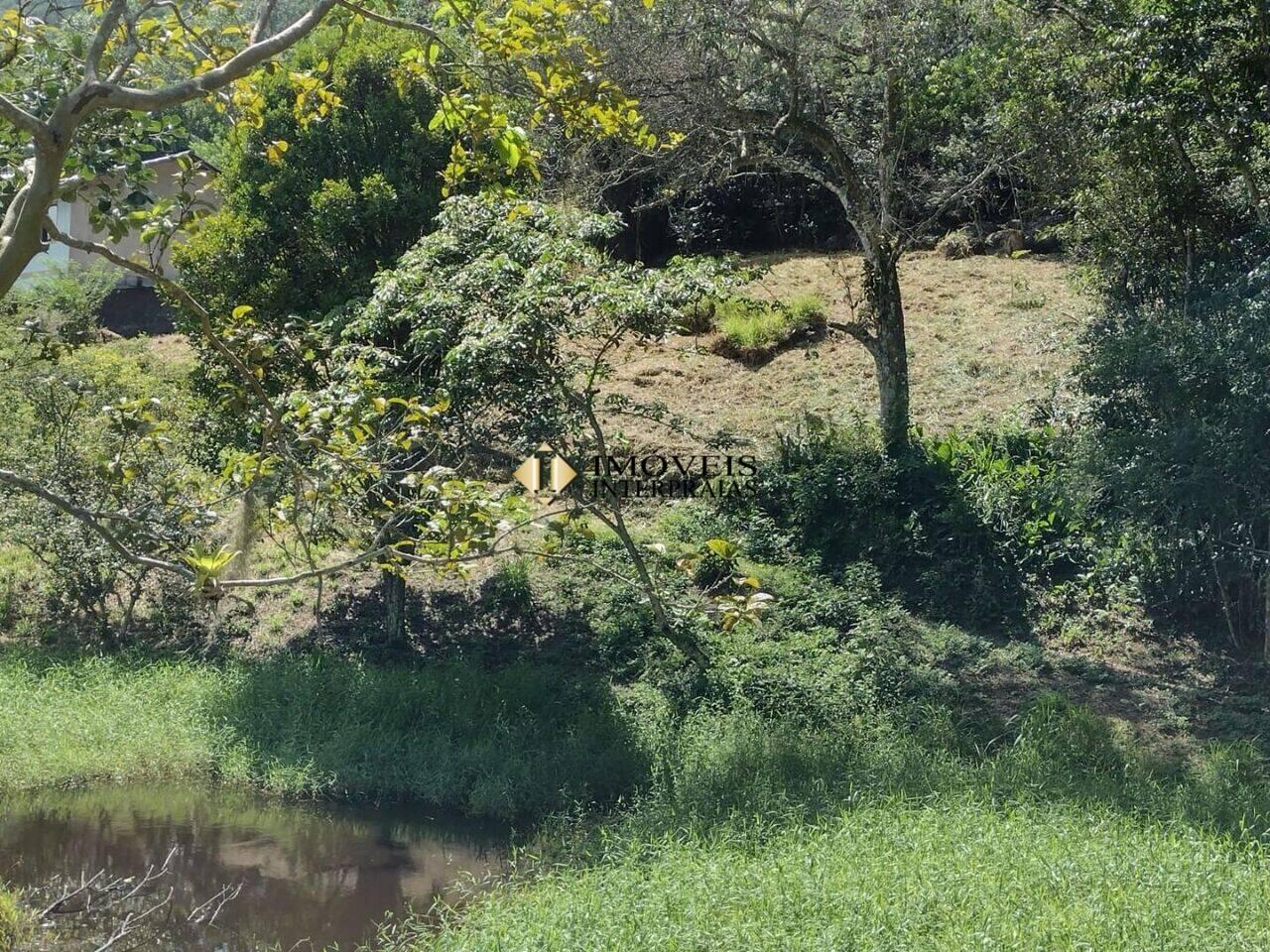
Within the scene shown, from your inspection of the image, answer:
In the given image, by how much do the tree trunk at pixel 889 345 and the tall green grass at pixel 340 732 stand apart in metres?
3.77

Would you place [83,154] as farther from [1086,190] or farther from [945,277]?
[945,277]

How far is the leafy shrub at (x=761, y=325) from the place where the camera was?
1491 centimetres

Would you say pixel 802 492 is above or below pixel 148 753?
above

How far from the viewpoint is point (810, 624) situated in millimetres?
10727

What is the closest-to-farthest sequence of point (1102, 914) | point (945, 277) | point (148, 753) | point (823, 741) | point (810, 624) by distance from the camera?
1. point (1102, 914)
2. point (823, 741)
3. point (148, 753)
4. point (810, 624)
5. point (945, 277)

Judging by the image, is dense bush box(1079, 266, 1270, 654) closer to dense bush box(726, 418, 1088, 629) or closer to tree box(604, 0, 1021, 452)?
dense bush box(726, 418, 1088, 629)

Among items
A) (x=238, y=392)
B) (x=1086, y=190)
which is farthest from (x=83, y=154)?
(x=1086, y=190)

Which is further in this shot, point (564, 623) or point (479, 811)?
point (564, 623)

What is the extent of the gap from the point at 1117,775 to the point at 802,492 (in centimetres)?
425

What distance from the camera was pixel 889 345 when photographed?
1225 centimetres

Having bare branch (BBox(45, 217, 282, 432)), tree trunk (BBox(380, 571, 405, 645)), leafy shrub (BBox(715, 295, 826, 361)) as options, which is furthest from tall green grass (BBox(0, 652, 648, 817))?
leafy shrub (BBox(715, 295, 826, 361))

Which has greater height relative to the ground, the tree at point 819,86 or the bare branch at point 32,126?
the tree at point 819,86

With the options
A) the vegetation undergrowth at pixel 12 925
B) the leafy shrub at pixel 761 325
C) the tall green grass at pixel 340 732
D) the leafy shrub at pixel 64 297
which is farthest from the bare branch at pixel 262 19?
A: the leafy shrub at pixel 64 297

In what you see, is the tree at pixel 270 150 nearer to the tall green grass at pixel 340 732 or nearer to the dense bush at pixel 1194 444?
the tall green grass at pixel 340 732
